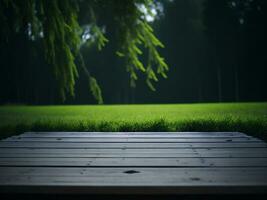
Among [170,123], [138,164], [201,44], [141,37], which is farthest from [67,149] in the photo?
[201,44]

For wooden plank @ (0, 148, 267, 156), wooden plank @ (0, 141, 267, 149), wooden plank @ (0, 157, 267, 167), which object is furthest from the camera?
wooden plank @ (0, 141, 267, 149)

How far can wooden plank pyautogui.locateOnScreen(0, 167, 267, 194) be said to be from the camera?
1.50 metres

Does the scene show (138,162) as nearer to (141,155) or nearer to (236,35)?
(141,155)

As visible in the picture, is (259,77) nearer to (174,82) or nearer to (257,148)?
(174,82)

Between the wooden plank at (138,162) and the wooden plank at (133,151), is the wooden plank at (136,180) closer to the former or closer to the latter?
the wooden plank at (138,162)

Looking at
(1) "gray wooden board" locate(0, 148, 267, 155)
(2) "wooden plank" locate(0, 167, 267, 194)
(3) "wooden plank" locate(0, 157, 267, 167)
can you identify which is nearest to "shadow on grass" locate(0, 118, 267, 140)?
(1) "gray wooden board" locate(0, 148, 267, 155)

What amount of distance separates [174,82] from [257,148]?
4014 centimetres

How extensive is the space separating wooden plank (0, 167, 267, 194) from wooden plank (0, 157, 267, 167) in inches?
4.4

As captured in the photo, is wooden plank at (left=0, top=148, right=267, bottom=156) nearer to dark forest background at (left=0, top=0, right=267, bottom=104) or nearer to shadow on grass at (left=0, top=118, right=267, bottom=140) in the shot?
shadow on grass at (left=0, top=118, right=267, bottom=140)

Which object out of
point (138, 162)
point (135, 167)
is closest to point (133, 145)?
point (138, 162)

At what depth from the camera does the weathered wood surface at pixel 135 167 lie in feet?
4.95

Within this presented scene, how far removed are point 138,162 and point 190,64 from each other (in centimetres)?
3762

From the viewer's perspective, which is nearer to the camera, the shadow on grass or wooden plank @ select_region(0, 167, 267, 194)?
wooden plank @ select_region(0, 167, 267, 194)

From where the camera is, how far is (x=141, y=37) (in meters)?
4.13
